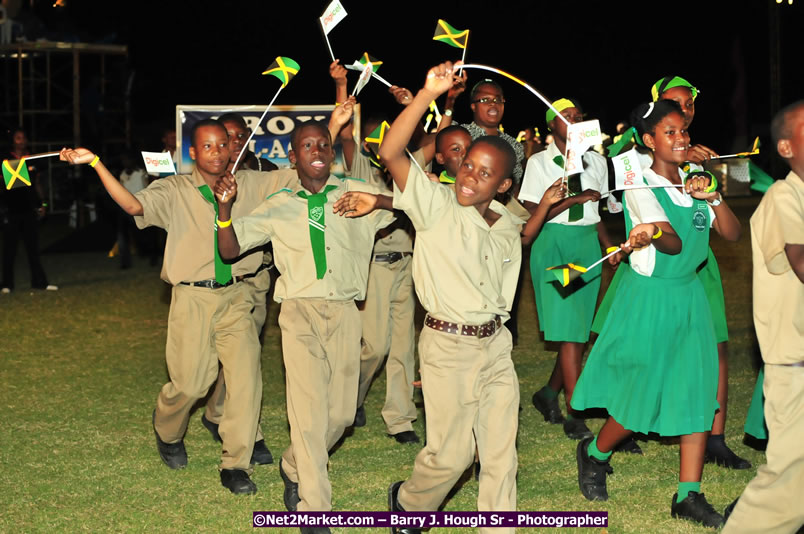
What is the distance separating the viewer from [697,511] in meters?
5.44

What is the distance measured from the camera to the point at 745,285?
45.9ft

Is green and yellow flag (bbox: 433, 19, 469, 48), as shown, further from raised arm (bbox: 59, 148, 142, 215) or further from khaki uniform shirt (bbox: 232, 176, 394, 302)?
raised arm (bbox: 59, 148, 142, 215)

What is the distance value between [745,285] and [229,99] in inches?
1130

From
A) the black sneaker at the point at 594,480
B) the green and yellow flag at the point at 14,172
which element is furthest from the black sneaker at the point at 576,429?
the green and yellow flag at the point at 14,172

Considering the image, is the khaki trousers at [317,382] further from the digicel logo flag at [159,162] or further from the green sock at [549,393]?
the green sock at [549,393]

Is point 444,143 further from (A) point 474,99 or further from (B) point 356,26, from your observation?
(B) point 356,26

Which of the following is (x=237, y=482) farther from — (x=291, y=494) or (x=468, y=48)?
(x=468, y=48)

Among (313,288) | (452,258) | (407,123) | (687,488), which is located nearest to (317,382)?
(313,288)

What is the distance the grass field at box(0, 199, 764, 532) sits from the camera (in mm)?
5855

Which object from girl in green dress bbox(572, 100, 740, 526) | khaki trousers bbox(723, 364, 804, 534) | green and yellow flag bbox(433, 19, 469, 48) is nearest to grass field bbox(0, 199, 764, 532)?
girl in green dress bbox(572, 100, 740, 526)

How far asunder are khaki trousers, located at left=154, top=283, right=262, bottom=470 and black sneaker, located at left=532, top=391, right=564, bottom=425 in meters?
2.36

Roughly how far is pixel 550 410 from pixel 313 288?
2765 mm

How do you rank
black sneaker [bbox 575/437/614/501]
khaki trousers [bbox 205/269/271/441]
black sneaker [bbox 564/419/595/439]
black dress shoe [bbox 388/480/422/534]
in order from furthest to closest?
black sneaker [bbox 564/419/595/439]
khaki trousers [bbox 205/269/271/441]
black sneaker [bbox 575/437/614/501]
black dress shoe [bbox 388/480/422/534]

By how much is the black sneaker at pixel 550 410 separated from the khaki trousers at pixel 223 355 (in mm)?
2363
